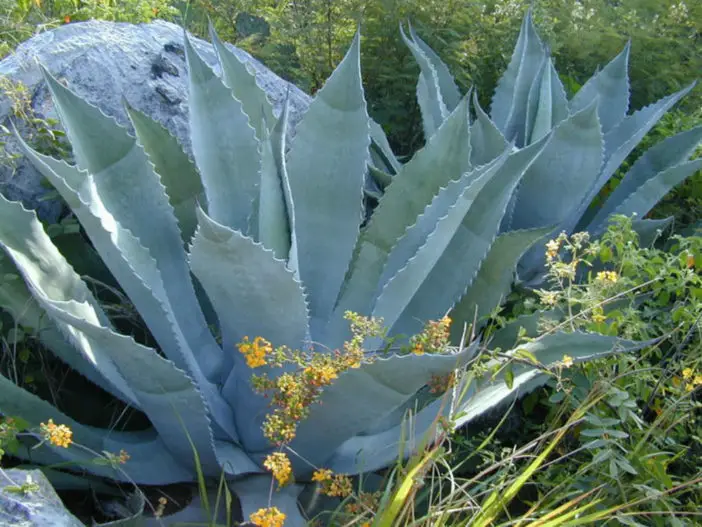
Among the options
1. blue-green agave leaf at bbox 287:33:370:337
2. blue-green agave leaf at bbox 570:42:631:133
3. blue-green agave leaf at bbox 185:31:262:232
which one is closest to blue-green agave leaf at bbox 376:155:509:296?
blue-green agave leaf at bbox 287:33:370:337

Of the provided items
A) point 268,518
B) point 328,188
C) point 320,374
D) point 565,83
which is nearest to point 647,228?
point 328,188

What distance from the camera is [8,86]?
2387 millimetres

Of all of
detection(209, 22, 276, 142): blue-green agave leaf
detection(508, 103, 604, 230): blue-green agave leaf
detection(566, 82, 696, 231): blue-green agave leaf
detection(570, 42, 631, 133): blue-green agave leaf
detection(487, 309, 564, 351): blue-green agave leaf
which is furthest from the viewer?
detection(570, 42, 631, 133): blue-green agave leaf

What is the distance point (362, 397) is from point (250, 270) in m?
0.35

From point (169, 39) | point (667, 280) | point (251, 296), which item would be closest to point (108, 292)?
point (251, 296)

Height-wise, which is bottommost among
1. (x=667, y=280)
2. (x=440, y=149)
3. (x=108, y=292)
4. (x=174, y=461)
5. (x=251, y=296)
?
(x=174, y=461)

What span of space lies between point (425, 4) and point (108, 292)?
6.05 feet

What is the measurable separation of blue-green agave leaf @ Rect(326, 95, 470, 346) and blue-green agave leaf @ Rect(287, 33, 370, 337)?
0.15ft

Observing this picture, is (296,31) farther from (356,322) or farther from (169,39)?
(356,322)

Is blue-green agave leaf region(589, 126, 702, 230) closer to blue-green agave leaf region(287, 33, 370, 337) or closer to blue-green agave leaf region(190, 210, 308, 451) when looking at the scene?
blue-green agave leaf region(287, 33, 370, 337)

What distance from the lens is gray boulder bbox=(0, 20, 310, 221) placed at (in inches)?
97.0

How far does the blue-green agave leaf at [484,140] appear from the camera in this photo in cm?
257

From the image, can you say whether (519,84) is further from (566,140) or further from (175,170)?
(175,170)

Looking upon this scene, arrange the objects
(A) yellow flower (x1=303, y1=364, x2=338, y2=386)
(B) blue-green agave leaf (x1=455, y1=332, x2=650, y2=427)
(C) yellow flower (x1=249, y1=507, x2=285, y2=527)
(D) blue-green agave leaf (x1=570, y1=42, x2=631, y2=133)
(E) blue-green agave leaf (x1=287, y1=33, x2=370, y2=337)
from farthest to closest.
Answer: (D) blue-green agave leaf (x1=570, y1=42, x2=631, y2=133), (E) blue-green agave leaf (x1=287, y1=33, x2=370, y2=337), (B) blue-green agave leaf (x1=455, y1=332, x2=650, y2=427), (A) yellow flower (x1=303, y1=364, x2=338, y2=386), (C) yellow flower (x1=249, y1=507, x2=285, y2=527)
